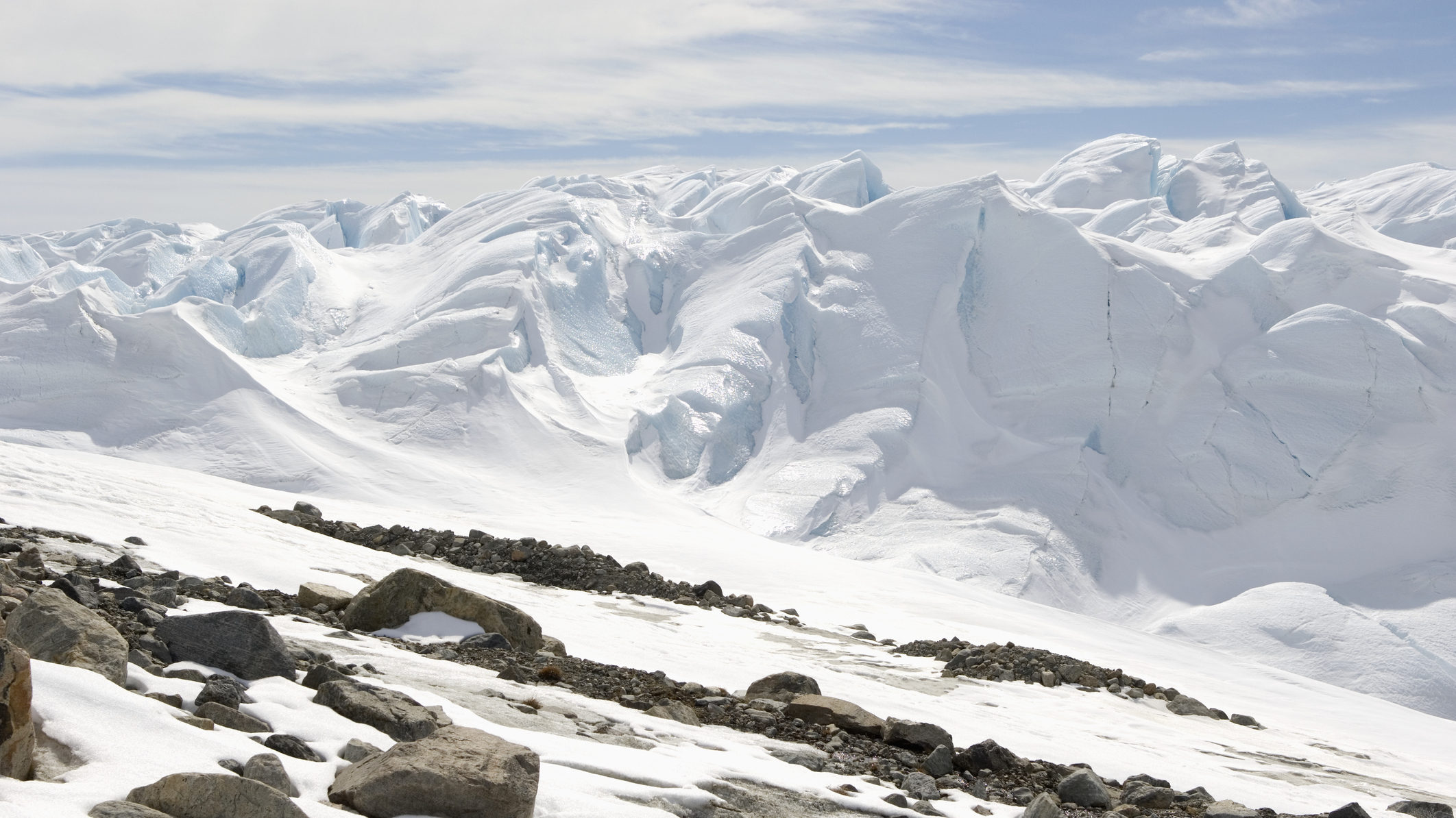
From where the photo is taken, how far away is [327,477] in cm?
2305

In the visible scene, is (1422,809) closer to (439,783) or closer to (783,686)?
(783,686)

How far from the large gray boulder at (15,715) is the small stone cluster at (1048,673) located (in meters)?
8.70

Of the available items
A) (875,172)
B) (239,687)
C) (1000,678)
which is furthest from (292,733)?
(875,172)

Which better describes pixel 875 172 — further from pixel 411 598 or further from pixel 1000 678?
pixel 411 598

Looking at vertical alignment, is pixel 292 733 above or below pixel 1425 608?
below

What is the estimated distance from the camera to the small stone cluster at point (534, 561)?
42.0 feet

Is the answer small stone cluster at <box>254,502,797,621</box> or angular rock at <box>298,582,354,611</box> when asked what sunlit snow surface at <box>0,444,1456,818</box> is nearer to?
small stone cluster at <box>254,502,797,621</box>

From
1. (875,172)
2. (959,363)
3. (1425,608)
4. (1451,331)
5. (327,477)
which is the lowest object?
(327,477)

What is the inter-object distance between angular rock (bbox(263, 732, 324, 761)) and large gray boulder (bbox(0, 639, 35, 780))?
3.06ft

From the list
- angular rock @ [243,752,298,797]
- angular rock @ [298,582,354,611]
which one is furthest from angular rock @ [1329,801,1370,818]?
angular rock @ [298,582,354,611]

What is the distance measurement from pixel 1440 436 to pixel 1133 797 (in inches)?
973

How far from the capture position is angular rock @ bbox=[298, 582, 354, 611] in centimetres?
808

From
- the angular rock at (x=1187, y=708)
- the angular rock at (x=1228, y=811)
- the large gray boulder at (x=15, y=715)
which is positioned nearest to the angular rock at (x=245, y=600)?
the large gray boulder at (x=15, y=715)

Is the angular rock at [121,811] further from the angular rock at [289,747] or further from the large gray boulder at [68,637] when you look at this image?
the large gray boulder at [68,637]
